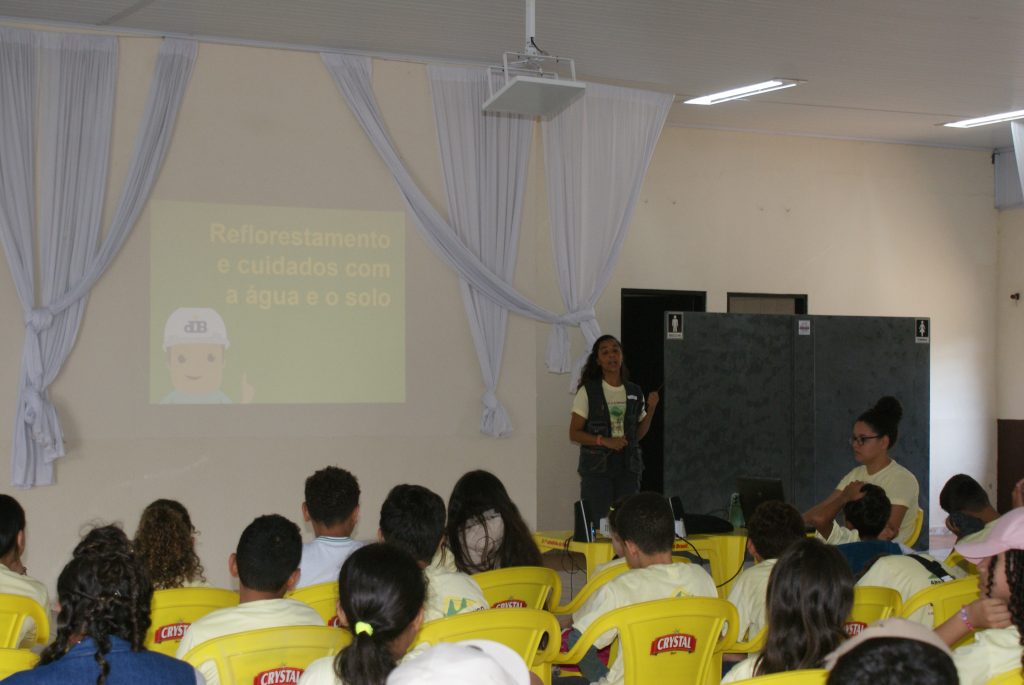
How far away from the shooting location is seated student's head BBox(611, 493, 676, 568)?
342cm

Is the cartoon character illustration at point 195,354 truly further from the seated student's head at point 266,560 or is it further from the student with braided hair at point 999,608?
the student with braided hair at point 999,608

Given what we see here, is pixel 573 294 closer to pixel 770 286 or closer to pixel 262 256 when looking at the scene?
pixel 262 256

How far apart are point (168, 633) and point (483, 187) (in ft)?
13.6

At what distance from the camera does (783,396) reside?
8.42 m

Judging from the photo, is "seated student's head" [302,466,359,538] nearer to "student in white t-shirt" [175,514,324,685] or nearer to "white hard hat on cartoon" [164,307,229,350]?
"student in white t-shirt" [175,514,324,685]

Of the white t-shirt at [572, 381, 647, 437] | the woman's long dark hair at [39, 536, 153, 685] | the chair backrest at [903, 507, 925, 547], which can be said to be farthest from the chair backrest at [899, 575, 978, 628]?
the white t-shirt at [572, 381, 647, 437]

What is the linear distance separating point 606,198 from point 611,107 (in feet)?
2.09

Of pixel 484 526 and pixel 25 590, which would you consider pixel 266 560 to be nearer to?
pixel 25 590

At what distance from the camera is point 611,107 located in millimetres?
7262

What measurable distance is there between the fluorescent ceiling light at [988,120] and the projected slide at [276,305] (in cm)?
524

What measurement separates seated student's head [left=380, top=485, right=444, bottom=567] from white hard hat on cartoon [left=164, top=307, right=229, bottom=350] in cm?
307

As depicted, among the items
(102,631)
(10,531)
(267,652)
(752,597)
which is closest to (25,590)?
(10,531)

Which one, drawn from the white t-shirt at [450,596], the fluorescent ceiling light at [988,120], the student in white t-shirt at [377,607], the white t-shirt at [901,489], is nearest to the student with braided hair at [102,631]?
the student in white t-shirt at [377,607]

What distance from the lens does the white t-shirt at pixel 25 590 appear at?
3.23 meters
